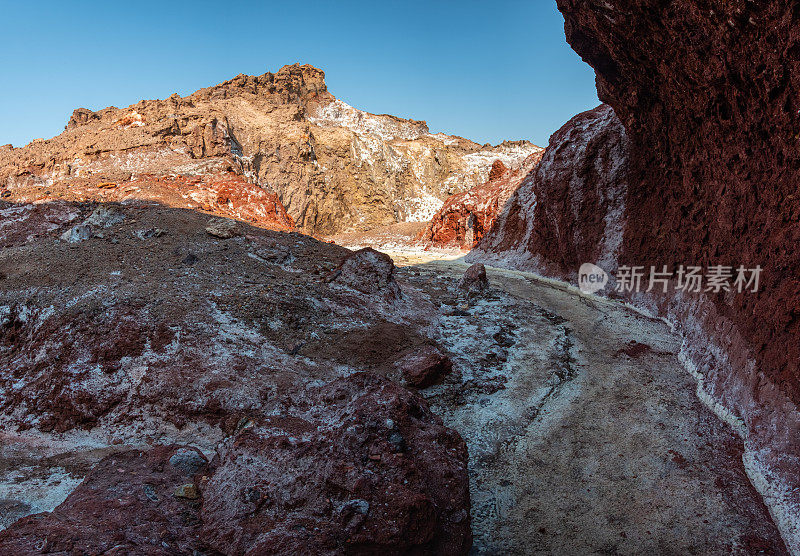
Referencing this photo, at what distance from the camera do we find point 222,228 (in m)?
8.88

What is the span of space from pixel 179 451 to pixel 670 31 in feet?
25.9

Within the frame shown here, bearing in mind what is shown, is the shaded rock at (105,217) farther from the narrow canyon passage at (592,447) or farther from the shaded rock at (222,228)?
the narrow canyon passage at (592,447)

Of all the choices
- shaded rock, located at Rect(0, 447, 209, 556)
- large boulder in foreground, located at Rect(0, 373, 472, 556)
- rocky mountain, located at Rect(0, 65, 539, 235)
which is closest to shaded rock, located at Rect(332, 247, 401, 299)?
large boulder in foreground, located at Rect(0, 373, 472, 556)

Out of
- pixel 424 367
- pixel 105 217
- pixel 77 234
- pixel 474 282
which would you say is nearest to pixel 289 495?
pixel 424 367

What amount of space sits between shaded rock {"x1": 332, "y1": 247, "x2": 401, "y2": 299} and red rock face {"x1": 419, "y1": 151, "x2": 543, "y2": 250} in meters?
12.2

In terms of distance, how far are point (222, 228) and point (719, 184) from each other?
326 inches

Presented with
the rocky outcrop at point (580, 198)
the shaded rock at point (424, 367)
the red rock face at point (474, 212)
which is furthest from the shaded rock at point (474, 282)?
the red rock face at point (474, 212)

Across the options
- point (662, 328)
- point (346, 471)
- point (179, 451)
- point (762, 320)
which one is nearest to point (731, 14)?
point (762, 320)

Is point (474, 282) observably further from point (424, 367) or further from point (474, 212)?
point (474, 212)

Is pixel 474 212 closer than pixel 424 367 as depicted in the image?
No

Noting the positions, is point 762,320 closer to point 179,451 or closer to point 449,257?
point 179,451

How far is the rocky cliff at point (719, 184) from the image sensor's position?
454 cm

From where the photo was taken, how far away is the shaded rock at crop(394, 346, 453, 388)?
596cm

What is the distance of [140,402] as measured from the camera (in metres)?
4.93
